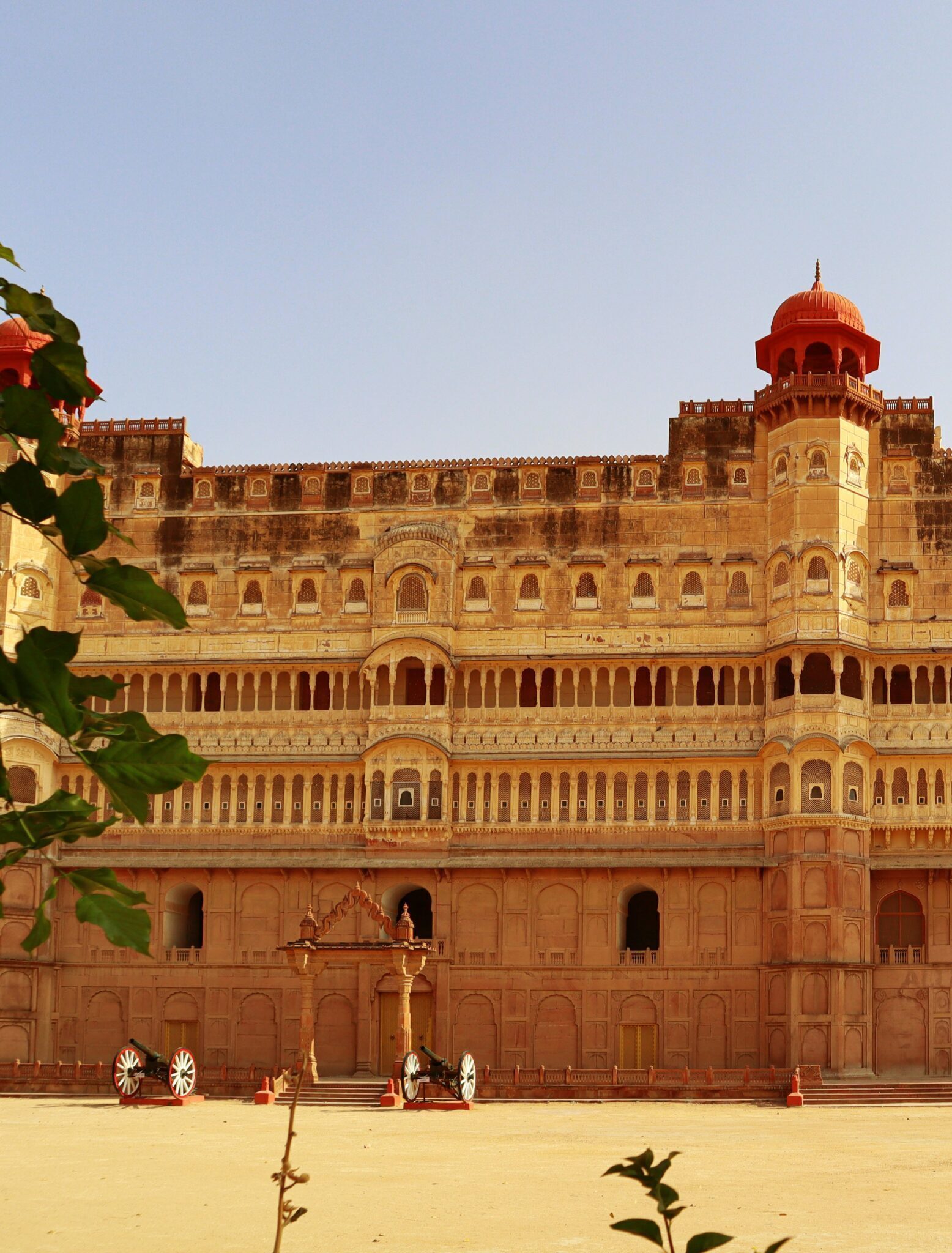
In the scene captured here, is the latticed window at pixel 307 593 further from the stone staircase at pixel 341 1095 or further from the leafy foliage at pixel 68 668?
the leafy foliage at pixel 68 668

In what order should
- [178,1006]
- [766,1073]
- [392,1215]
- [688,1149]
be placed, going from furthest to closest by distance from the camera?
[178,1006] < [766,1073] < [688,1149] < [392,1215]

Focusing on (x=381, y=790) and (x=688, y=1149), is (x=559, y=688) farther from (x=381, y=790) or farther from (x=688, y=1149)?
(x=688, y=1149)

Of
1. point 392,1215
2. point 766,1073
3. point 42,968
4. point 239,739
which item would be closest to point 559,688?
point 239,739

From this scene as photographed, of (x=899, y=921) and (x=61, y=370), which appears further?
(x=899, y=921)

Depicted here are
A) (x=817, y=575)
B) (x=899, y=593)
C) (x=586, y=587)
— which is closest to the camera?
(x=817, y=575)

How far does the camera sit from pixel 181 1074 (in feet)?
127

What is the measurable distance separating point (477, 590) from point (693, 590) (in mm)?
5953

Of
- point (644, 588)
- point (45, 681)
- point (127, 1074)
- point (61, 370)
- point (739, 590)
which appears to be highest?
point (644, 588)

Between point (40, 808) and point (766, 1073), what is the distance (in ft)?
133

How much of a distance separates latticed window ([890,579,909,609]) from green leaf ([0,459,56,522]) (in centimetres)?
4633

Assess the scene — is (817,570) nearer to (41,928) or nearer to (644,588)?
(644,588)

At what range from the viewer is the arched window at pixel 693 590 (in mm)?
49312

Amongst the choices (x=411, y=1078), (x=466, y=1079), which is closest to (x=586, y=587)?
(x=466, y=1079)

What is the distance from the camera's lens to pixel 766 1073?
42281mm
